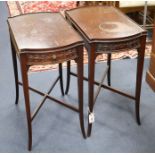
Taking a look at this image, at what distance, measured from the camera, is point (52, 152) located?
5.77 feet

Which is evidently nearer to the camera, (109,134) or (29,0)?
(109,134)

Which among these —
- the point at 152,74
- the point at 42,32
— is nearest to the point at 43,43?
the point at 42,32

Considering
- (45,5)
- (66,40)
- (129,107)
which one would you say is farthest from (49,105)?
(45,5)

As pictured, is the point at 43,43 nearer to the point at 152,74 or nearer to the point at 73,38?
the point at 73,38

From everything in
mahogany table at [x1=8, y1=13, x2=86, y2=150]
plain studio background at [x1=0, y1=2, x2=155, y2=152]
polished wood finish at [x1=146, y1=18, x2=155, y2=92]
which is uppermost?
mahogany table at [x1=8, y1=13, x2=86, y2=150]

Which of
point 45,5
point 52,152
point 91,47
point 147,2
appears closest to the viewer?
point 91,47

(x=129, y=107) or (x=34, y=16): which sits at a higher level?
(x=34, y=16)

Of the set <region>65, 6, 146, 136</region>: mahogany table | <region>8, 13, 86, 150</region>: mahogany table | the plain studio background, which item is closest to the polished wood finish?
the plain studio background

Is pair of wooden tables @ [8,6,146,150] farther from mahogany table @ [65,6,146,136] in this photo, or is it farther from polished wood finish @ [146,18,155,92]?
polished wood finish @ [146,18,155,92]

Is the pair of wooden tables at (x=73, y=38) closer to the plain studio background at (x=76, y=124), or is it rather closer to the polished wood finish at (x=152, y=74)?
the plain studio background at (x=76, y=124)

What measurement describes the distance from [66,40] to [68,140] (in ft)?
2.11

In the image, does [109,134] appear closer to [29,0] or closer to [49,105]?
[49,105]

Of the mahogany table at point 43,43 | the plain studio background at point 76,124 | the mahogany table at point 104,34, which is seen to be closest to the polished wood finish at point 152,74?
the plain studio background at point 76,124

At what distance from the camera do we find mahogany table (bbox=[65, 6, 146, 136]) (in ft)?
5.24
